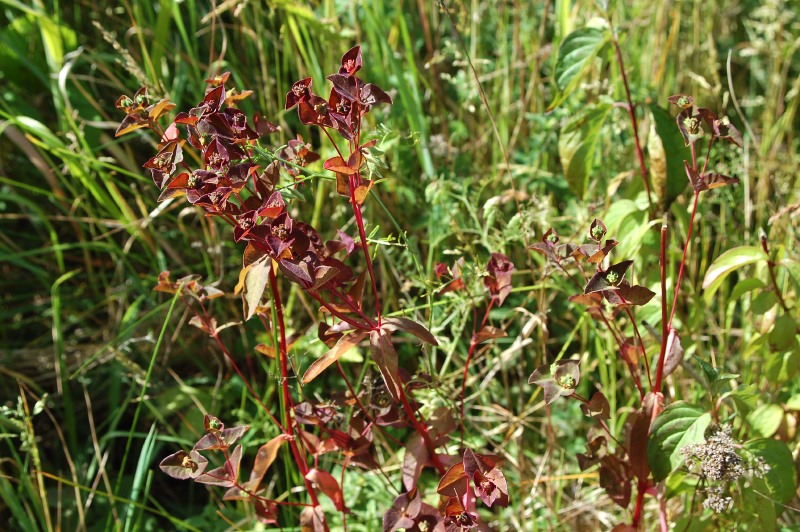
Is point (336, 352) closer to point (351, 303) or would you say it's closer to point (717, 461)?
point (351, 303)

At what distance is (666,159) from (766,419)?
0.49 m

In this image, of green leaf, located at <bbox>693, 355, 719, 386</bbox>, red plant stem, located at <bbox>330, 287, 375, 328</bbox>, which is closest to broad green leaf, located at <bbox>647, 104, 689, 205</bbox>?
green leaf, located at <bbox>693, 355, 719, 386</bbox>

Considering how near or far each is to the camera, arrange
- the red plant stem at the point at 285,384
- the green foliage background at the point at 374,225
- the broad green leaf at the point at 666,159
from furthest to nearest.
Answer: the green foliage background at the point at 374,225, the broad green leaf at the point at 666,159, the red plant stem at the point at 285,384

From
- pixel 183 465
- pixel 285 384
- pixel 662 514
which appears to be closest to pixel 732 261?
pixel 662 514

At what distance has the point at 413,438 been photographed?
1263 mm

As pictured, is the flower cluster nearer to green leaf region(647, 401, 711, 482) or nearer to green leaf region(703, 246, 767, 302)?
green leaf region(647, 401, 711, 482)

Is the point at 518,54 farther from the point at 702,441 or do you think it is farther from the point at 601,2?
the point at 702,441

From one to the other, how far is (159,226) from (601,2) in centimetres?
127

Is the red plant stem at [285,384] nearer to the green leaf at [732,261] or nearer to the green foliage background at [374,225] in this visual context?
the green foliage background at [374,225]

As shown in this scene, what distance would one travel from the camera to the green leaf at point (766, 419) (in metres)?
1.35

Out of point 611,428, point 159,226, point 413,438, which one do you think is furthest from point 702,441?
point 159,226

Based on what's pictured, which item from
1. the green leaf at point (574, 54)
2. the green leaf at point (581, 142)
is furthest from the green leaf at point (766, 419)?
the green leaf at point (574, 54)

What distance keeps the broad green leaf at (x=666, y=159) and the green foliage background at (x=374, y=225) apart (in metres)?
0.01

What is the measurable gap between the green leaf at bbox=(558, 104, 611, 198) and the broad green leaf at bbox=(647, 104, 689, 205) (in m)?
0.11
